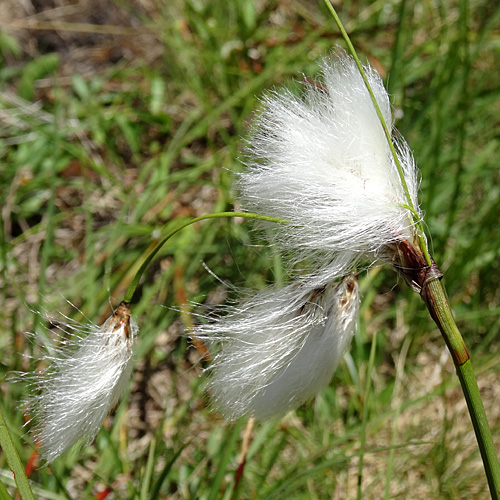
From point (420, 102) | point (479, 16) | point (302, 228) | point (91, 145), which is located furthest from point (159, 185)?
point (479, 16)

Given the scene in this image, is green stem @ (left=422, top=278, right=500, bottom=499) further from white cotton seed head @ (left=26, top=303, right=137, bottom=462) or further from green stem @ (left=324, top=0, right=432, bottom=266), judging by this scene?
white cotton seed head @ (left=26, top=303, right=137, bottom=462)

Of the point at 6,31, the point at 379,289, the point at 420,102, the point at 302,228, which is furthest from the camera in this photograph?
the point at 6,31

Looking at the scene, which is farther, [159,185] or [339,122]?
[159,185]

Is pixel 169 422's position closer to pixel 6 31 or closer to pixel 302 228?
pixel 302 228

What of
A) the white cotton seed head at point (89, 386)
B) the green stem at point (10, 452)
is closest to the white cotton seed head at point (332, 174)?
the white cotton seed head at point (89, 386)

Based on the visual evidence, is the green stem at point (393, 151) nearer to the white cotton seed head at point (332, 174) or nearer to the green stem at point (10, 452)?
the white cotton seed head at point (332, 174)

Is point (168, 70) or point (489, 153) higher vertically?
point (168, 70)

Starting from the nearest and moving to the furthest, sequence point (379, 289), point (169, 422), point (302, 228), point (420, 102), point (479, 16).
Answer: point (302, 228)
point (169, 422)
point (379, 289)
point (420, 102)
point (479, 16)
